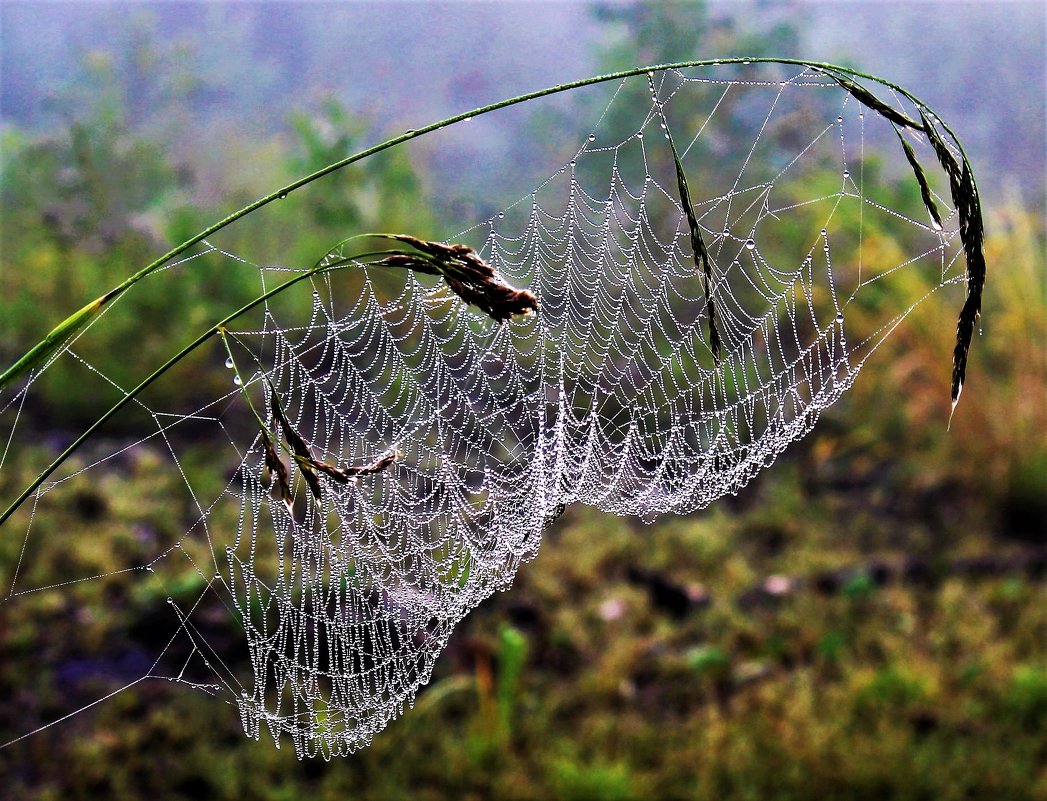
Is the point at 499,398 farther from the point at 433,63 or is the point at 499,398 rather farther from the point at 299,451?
the point at 433,63

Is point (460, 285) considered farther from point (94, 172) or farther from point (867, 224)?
point (94, 172)

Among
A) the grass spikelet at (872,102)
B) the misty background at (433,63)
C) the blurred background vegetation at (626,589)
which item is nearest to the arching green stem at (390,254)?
the grass spikelet at (872,102)

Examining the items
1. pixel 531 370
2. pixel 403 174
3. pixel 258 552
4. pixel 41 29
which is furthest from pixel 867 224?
pixel 41 29

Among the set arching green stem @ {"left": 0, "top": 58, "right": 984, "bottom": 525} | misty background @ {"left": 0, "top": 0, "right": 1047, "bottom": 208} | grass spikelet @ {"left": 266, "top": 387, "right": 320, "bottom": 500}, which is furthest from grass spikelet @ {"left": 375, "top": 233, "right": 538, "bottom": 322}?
misty background @ {"left": 0, "top": 0, "right": 1047, "bottom": 208}

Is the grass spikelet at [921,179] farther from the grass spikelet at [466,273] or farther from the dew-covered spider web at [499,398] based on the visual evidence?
the grass spikelet at [466,273]

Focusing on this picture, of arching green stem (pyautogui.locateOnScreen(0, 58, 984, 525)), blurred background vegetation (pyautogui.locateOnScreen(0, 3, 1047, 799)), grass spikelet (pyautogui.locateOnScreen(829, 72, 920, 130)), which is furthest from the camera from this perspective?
blurred background vegetation (pyautogui.locateOnScreen(0, 3, 1047, 799))

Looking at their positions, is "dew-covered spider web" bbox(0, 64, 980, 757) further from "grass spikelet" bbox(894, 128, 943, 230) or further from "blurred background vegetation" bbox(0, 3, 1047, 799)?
"blurred background vegetation" bbox(0, 3, 1047, 799)
